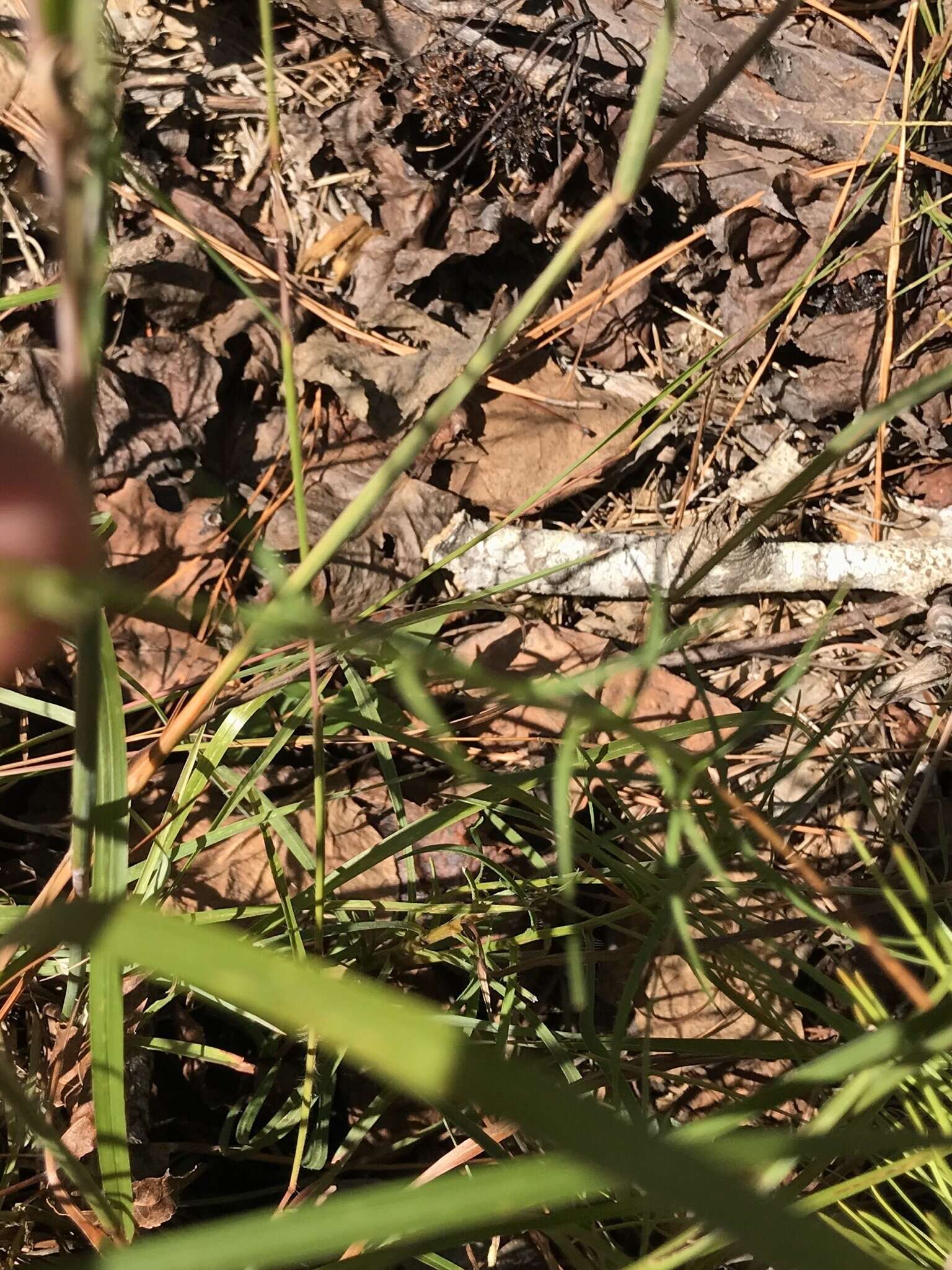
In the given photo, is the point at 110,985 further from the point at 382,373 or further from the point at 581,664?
the point at 382,373

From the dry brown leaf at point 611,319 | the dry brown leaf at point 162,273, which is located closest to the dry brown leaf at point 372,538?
the dry brown leaf at point 162,273

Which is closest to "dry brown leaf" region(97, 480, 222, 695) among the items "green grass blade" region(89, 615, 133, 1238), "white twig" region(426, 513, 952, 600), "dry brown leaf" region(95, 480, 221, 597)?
"dry brown leaf" region(95, 480, 221, 597)

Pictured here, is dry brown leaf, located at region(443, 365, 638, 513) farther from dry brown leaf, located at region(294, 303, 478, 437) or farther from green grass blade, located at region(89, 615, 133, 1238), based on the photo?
green grass blade, located at region(89, 615, 133, 1238)

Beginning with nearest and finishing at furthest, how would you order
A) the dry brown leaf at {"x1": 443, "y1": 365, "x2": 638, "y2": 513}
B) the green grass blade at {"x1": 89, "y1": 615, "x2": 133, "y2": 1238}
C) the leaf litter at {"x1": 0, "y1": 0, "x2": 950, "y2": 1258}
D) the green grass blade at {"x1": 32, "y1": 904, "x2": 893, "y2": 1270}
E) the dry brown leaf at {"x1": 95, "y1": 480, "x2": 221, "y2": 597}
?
the green grass blade at {"x1": 32, "y1": 904, "x2": 893, "y2": 1270}
the green grass blade at {"x1": 89, "y1": 615, "x2": 133, "y2": 1238}
the leaf litter at {"x1": 0, "y1": 0, "x2": 950, "y2": 1258}
the dry brown leaf at {"x1": 95, "y1": 480, "x2": 221, "y2": 597}
the dry brown leaf at {"x1": 443, "y1": 365, "x2": 638, "y2": 513}

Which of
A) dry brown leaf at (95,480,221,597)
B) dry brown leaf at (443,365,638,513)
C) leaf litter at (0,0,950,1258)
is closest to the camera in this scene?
leaf litter at (0,0,950,1258)

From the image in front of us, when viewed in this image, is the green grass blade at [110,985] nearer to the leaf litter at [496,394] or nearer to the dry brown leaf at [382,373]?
the leaf litter at [496,394]

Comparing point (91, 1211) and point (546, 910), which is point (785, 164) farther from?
point (91, 1211)

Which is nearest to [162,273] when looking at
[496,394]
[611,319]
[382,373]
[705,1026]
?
[382,373]
